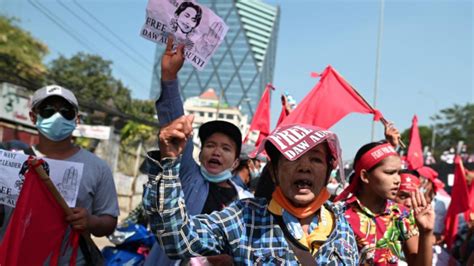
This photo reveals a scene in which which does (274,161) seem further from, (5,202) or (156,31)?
(5,202)

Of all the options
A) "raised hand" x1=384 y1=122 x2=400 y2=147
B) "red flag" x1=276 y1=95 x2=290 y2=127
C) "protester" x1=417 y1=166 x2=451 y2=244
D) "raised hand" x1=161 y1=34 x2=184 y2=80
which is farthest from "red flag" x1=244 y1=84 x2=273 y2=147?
"raised hand" x1=161 y1=34 x2=184 y2=80

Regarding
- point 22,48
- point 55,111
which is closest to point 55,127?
point 55,111

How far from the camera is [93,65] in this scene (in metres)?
44.9

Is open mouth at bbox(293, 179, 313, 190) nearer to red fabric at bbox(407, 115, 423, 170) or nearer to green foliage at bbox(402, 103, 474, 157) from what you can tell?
red fabric at bbox(407, 115, 423, 170)

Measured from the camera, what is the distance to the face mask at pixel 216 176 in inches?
109

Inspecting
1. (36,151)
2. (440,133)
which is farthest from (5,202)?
(440,133)

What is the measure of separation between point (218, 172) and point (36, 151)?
112cm

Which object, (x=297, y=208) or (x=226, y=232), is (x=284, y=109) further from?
(x=226, y=232)

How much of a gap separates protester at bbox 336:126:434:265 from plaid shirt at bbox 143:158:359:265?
25.7 inches

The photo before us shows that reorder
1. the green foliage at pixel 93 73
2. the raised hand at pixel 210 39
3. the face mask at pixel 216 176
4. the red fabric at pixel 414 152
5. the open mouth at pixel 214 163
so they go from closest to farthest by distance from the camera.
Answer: the raised hand at pixel 210 39 → the face mask at pixel 216 176 → the open mouth at pixel 214 163 → the red fabric at pixel 414 152 → the green foliage at pixel 93 73

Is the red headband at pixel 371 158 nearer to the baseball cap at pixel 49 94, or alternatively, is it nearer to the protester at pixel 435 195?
the baseball cap at pixel 49 94

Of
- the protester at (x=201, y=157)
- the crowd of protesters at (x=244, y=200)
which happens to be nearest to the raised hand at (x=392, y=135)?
the crowd of protesters at (x=244, y=200)

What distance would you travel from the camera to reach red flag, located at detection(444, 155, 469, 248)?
Result: 14.9 ft

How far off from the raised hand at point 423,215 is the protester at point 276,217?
0.55 metres
